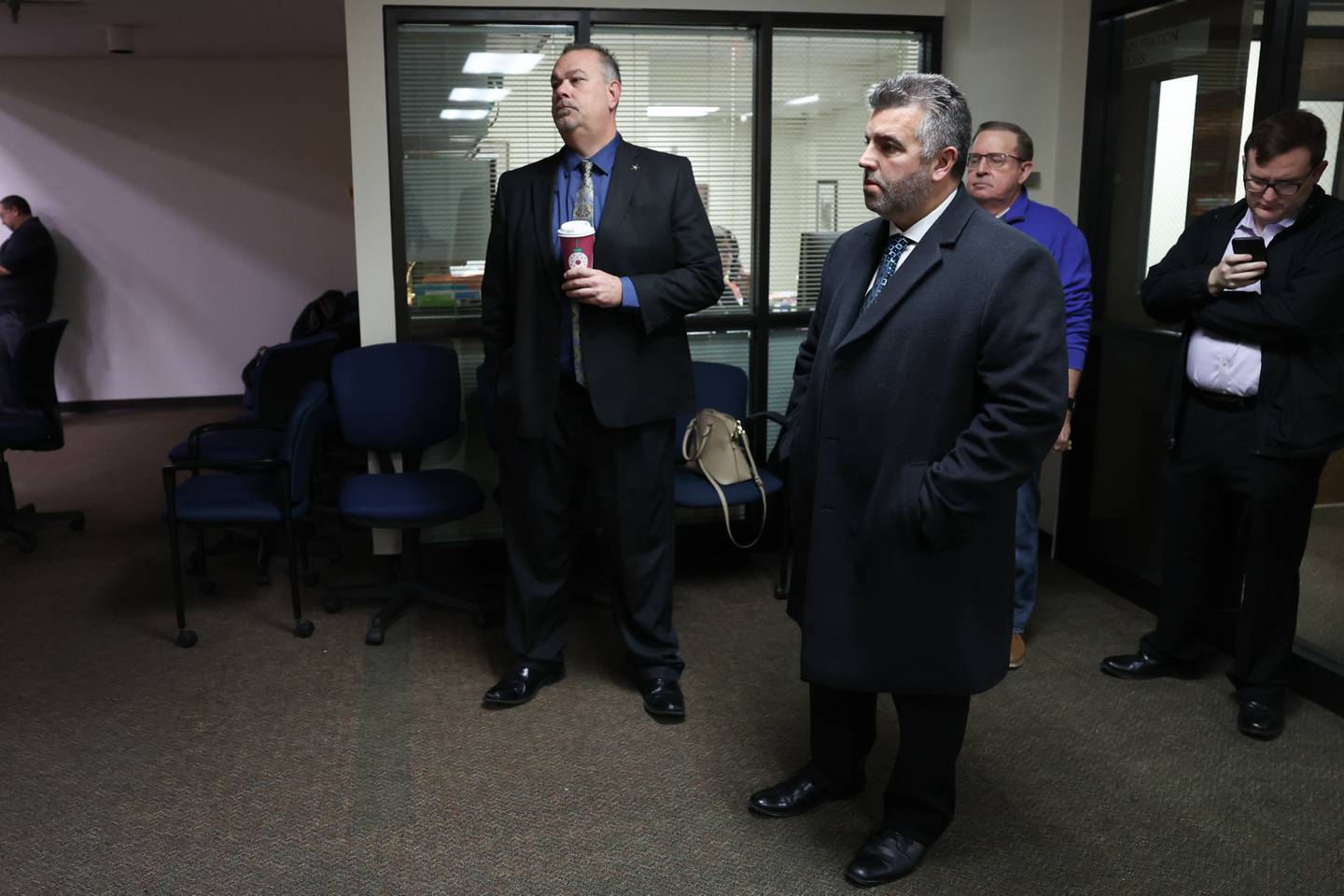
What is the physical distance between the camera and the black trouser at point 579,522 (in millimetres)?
3158

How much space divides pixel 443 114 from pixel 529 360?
1.65m

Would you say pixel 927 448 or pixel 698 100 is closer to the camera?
pixel 927 448

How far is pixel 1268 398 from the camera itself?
2.98 meters

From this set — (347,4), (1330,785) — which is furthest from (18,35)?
(1330,785)

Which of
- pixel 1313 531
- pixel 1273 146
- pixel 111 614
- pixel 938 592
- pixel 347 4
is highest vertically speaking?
pixel 347 4

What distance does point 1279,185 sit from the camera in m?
2.90

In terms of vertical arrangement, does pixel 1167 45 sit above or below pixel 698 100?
above

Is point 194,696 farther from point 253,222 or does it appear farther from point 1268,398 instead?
point 253,222

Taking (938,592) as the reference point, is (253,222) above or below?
above

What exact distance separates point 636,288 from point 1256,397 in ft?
5.50

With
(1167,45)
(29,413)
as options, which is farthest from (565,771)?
(29,413)

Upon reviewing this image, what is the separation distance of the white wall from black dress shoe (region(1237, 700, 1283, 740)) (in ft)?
24.2

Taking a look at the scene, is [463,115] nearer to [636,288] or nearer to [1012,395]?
[636,288]

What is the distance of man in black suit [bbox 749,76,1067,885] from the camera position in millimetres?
2061
